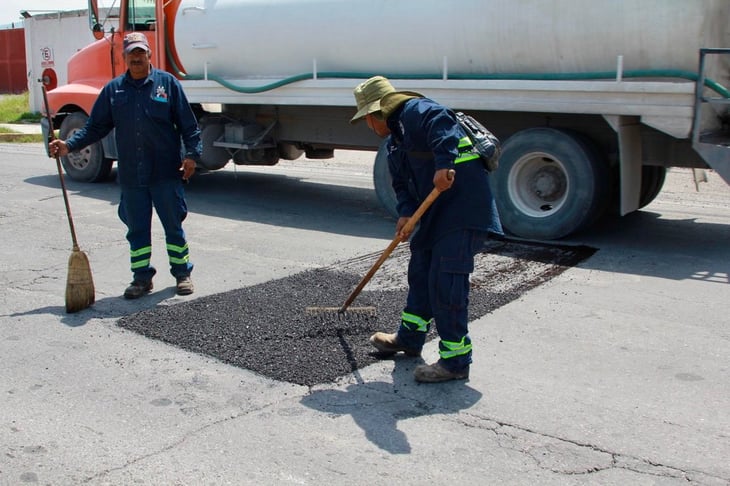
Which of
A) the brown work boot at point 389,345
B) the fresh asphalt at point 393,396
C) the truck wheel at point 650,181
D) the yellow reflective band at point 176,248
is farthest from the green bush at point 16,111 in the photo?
the brown work boot at point 389,345

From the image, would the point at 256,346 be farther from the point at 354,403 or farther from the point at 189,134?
the point at 189,134

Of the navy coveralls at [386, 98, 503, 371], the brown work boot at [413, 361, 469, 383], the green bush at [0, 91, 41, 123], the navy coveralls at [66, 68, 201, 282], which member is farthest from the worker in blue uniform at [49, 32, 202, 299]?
the green bush at [0, 91, 41, 123]

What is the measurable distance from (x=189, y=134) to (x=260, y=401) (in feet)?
8.72

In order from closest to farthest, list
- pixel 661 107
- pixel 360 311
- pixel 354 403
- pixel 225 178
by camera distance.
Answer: pixel 354 403, pixel 360 311, pixel 661 107, pixel 225 178

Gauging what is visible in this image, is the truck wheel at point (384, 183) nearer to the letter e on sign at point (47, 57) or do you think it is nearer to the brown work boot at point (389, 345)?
the brown work boot at point (389, 345)

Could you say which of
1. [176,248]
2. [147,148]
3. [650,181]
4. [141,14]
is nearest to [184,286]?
[176,248]

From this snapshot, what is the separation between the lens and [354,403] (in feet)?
13.9

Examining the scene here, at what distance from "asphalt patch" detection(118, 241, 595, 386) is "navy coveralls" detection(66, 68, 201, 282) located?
64 cm

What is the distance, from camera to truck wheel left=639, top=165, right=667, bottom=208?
8.65m

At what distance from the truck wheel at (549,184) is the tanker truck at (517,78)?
14 millimetres

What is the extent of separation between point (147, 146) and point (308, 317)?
6.23 feet

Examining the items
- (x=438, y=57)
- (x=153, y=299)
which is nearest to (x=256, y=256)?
(x=153, y=299)

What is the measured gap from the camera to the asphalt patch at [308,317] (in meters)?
4.77

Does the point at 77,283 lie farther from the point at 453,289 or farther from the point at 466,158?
the point at 466,158
